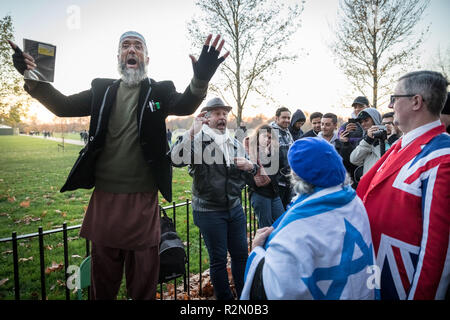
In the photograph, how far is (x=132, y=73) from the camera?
2.05 meters

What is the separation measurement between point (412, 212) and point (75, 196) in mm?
8746

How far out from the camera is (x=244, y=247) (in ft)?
9.61

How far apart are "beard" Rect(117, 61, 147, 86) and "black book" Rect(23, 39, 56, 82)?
46 cm

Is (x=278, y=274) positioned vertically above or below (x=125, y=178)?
below

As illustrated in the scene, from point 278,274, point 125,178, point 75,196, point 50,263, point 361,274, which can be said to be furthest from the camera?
point 75,196

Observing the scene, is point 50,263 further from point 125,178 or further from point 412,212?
point 412,212

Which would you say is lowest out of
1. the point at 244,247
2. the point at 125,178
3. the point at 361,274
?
the point at 244,247

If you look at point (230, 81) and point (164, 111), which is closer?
point (164, 111)

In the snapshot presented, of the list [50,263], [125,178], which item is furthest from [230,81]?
[125,178]

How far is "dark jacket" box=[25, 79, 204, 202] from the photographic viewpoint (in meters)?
1.88

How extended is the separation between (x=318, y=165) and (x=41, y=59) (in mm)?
1984

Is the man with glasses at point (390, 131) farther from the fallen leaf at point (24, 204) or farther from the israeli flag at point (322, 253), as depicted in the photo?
the fallen leaf at point (24, 204)

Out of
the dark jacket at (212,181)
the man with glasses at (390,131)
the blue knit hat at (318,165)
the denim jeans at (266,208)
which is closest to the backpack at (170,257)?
the dark jacket at (212,181)
